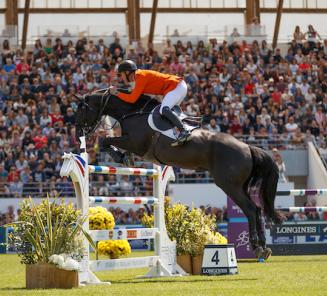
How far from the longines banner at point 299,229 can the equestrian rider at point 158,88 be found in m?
6.89

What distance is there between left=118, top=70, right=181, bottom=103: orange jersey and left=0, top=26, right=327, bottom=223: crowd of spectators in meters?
10.8

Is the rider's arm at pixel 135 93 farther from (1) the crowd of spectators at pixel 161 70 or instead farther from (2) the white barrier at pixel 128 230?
(1) the crowd of spectators at pixel 161 70

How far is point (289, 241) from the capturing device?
1753 centimetres

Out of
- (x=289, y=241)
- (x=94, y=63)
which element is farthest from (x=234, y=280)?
(x=94, y=63)

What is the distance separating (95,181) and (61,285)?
13.8 metres

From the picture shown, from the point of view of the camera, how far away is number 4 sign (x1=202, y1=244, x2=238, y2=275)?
1110 cm

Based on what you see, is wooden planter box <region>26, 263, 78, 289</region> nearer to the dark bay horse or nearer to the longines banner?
the dark bay horse

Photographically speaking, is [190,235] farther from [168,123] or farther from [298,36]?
[298,36]

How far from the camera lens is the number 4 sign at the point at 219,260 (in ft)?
36.4

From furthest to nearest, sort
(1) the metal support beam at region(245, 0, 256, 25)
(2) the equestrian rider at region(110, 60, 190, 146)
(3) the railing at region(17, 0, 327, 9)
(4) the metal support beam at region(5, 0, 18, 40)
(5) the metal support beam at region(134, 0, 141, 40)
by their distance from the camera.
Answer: (1) the metal support beam at region(245, 0, 256, 25) → (3) the railing at region(17, 0, 327, 9) → (5) the metal support beam at region(134, 0, 141, 40) → (4) the metal support beam at region(5, 0, 18, 40) → (2) the equestrian rider at region(110, 60, 190, 146)

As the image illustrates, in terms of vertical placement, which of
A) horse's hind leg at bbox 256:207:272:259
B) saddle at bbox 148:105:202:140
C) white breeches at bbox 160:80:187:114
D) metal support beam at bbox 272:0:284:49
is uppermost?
metal support beam at bbox 272:0:284:49

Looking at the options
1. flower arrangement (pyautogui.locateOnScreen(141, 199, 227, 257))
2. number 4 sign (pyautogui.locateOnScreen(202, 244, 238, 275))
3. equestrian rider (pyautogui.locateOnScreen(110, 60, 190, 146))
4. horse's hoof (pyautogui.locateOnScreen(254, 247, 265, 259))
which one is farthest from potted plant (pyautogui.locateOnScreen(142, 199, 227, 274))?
equestrian rider (pyautogui.locateOnScreen(110, 60, 190, 146))

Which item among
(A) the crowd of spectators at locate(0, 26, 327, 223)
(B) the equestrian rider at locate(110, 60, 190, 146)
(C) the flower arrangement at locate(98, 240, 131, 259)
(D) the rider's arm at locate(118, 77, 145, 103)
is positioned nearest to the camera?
(B) the equestrian rider at locate(110, 60, 190, 146)

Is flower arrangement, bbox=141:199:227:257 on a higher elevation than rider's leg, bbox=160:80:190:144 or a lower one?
lower
